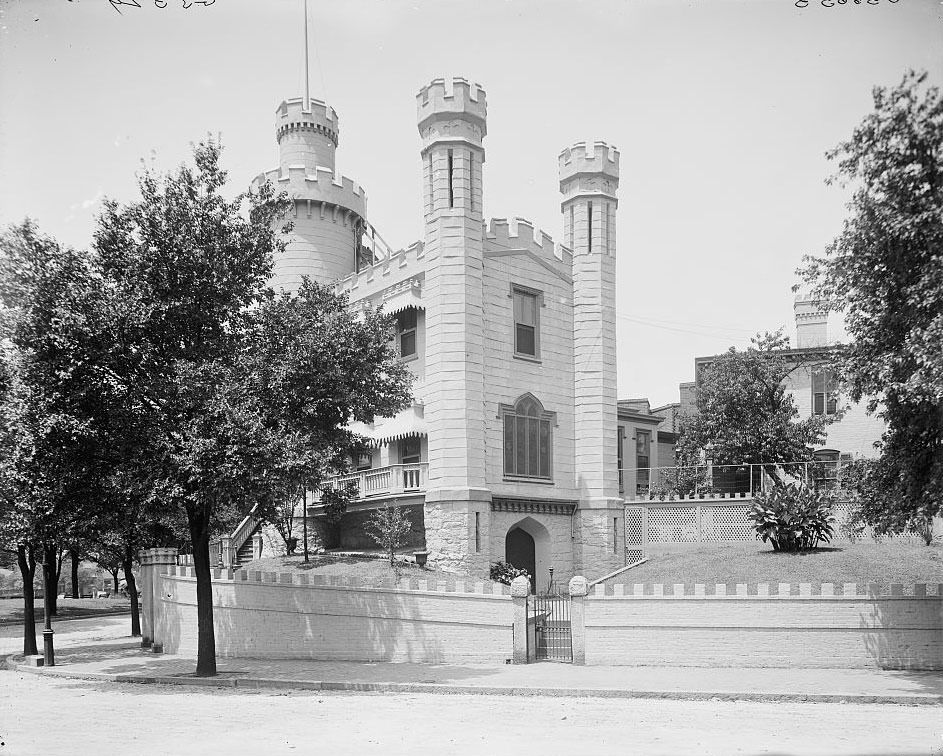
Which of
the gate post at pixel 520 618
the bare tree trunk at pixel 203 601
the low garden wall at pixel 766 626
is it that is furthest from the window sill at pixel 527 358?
the bare tree trunk at pixel 203 601

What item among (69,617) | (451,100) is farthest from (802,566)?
(69,617)

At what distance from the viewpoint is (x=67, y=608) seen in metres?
46.4

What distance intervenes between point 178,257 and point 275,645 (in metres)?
9.71

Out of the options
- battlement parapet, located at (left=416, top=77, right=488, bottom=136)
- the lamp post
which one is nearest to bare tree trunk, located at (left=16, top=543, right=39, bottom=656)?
the lamp post

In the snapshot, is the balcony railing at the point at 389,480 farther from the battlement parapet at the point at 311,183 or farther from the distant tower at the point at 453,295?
the battlement parapet at the point at 311,183

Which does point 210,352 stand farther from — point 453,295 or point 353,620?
point 453,295

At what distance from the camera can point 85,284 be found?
1961cm

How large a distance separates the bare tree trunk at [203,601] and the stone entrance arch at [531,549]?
13781 millimetres

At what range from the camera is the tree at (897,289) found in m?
15.8

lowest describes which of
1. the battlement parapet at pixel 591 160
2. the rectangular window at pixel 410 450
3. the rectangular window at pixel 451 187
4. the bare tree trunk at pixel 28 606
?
the bare tree trunk at pixel 28 606

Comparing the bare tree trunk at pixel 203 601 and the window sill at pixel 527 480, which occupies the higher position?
the window sill at pixel 527 480

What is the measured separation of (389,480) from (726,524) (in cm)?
1132

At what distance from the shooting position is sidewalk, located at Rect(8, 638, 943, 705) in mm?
16453

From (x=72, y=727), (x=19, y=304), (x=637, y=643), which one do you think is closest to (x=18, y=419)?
(x=19, y=304)
